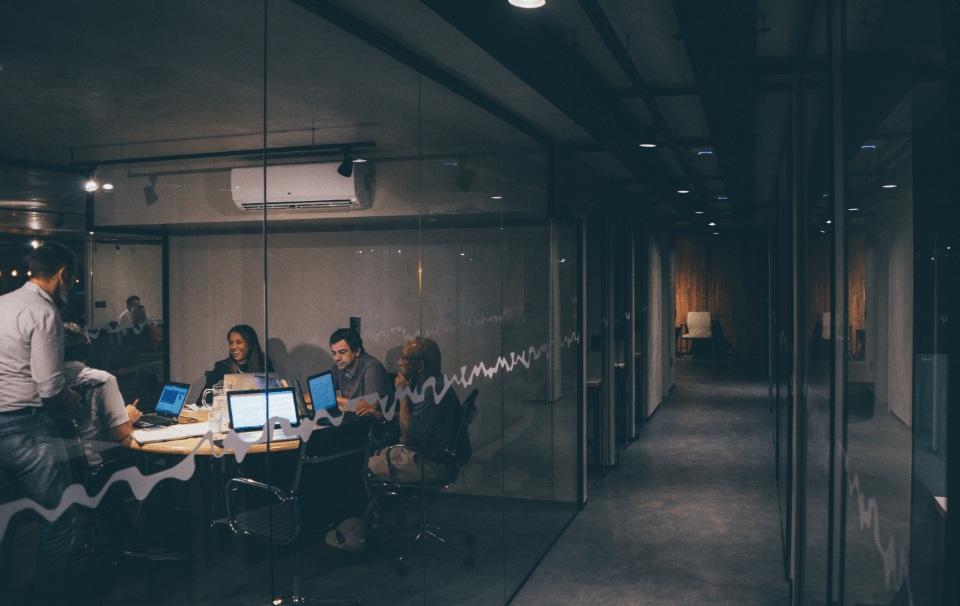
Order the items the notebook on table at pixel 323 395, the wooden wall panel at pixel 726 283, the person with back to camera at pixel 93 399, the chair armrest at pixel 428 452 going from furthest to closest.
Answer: the wooden wall panel at pixel 726 283 → the chair armrest at pixel 428 452 → the notebook on table at pixel 323 395 → the person with back to camera at pixel 93 399

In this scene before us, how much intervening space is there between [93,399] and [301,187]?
0.93m

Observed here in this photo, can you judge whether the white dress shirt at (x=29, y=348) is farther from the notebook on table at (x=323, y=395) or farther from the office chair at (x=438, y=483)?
the office chair at (x=438, y=483)

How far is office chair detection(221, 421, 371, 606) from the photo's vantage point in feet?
5.76

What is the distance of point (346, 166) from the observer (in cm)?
221

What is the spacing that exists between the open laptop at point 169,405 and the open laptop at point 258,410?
0.50 feet

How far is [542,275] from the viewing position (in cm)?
486

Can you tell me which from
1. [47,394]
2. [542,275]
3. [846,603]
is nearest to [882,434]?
[846,603]

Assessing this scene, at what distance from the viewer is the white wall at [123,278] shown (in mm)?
1314

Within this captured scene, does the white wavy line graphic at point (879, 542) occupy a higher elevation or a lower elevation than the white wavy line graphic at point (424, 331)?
lower

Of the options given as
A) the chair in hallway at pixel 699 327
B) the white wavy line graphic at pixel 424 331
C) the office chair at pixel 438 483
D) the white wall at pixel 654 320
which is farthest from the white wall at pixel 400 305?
the chair in hallway at pixel 699 327

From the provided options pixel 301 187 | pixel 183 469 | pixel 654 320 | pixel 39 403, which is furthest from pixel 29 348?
pixel 654 320

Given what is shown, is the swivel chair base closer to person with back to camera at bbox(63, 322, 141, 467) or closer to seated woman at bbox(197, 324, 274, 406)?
seated woman at bbox(197, 324, 274, 406)

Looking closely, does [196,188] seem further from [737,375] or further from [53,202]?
[737,375]

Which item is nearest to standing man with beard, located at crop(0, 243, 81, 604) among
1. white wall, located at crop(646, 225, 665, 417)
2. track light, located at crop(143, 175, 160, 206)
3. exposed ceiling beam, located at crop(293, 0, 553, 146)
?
track light, located at crop(143, 175, 160, 206)
